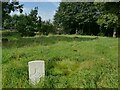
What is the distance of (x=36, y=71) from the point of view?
5.47m

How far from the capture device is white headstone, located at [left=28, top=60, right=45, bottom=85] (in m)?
5.38

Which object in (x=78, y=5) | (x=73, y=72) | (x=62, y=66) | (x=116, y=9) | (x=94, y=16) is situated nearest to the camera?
(x=73, y=72)

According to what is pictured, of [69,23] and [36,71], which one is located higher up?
[69,23]

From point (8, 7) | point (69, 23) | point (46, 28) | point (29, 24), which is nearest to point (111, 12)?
point (8, 7)

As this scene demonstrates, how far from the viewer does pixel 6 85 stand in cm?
561

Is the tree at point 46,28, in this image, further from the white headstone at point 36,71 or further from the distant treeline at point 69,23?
the white headstone at point 36,71

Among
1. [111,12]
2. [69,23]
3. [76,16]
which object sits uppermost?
[76,16]

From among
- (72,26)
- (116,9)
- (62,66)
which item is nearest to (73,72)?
(62,66)

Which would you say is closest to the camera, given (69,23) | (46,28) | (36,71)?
(36,71)

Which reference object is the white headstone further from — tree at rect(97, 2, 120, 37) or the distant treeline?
the distant treeline

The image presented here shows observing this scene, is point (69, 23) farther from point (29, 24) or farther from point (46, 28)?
point (29, 24)

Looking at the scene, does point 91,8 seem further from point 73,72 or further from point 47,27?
point 73,72

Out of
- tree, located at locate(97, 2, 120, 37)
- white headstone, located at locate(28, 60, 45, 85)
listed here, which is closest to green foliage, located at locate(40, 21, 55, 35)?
tree, located at locate(97, 2, 120, 37)

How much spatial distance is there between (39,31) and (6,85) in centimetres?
2719
